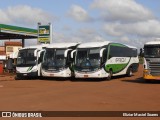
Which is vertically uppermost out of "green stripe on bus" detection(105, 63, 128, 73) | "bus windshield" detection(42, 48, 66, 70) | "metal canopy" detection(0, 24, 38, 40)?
"metal canopy" detection(0, 24, 38, 40)

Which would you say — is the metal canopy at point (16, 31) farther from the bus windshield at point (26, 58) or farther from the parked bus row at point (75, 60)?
the bus windshield at point (26, 58)

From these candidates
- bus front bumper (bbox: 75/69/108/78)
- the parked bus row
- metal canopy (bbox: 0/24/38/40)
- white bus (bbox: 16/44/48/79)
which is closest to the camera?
bus front bumper (bbox: 75/69/108/78)

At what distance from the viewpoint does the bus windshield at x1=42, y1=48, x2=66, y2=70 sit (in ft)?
94.1

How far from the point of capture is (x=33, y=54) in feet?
101

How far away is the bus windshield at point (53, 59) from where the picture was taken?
94.1 ft

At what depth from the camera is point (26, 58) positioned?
30.9 metres

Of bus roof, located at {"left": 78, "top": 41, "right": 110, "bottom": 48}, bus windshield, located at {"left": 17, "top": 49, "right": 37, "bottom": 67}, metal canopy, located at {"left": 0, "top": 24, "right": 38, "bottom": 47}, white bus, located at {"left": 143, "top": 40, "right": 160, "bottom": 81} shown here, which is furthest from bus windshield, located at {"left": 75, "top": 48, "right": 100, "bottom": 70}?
metal canopy, located at {"left": 0, "top": 24, "right": 38, "bottom": 47}

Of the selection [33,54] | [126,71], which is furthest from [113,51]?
[33,54]

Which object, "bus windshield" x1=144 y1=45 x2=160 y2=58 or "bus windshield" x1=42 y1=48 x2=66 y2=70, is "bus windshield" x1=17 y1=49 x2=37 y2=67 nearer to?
"bus windshield" x1=42 y1=48 x2=66 y2=70

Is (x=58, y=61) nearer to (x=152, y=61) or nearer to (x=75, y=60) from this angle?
(x=75, y=60)

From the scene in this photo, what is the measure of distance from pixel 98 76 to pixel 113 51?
10.7 feet

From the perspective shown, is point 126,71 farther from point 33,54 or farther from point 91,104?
point 91,104

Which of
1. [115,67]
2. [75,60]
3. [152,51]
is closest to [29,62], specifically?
[75,60]

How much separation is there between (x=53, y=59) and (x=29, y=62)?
2.59 m
